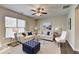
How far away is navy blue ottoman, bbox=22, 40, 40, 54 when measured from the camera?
2076 mm

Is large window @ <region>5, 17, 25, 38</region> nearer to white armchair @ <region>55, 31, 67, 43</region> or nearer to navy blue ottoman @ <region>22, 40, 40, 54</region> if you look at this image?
navy blue ottoman @ <region>22, 40, 40, 54</region>

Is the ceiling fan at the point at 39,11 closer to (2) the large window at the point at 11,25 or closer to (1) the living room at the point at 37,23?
(1) the living room at the point at 37,23

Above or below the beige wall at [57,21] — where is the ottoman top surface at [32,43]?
below

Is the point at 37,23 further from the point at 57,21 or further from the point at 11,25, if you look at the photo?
the point at 11,25

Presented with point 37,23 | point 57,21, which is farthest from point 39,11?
point 57,21

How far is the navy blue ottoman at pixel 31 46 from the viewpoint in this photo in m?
2.08

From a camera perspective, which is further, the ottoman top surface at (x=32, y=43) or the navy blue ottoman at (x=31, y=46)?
the ottoman top surface at (x=32, y=43)

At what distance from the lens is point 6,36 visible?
2.18m

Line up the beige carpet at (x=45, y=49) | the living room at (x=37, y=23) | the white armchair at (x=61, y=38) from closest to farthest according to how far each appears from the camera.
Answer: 1. the beige carpet at (x=45, y=49)
2. the living room at (x=37, y=23)
3. the white armchair at (x=61, y=38)

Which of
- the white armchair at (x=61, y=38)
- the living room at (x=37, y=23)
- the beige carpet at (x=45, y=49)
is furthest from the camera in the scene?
the white armchair at (x=61, y=38)

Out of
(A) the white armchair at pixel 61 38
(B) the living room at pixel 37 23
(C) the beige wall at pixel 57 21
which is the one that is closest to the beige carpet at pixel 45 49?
(B) the living room at pixel 37 23

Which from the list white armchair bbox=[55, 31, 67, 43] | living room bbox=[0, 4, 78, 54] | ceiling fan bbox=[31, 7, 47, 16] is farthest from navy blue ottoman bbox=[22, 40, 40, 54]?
ceiling fan bbox=[31, 7, 47, 16]
